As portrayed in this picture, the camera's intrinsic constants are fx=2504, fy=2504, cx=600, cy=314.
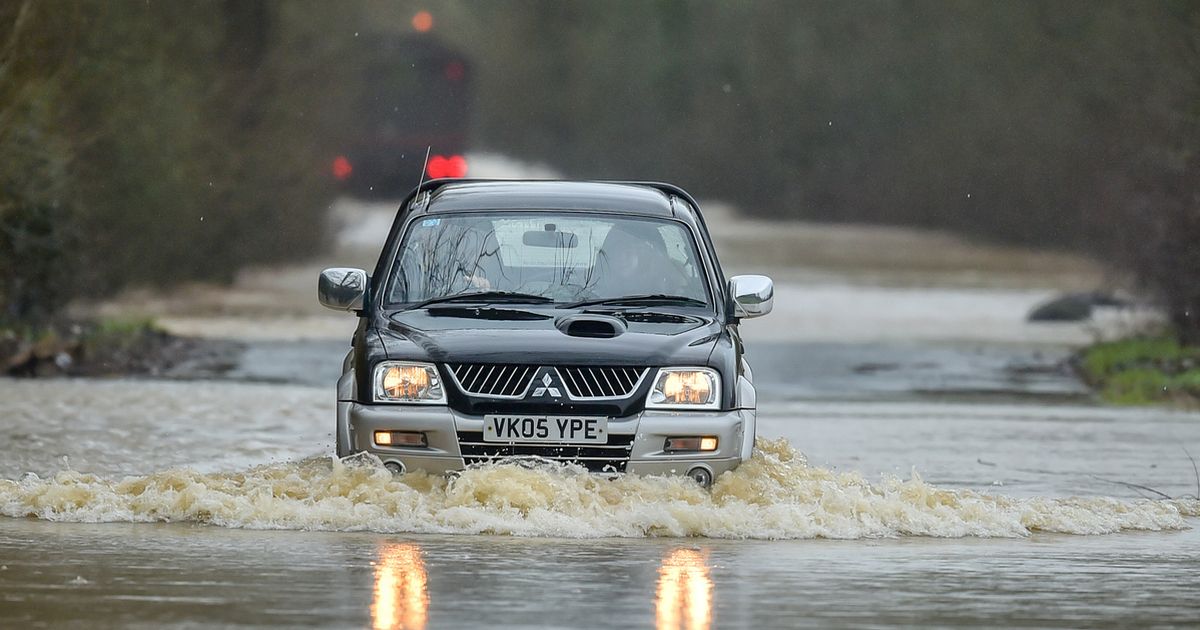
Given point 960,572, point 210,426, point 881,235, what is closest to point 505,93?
point 881,235

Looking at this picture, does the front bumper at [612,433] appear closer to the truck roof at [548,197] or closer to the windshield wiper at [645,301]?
the windshield wiper at [645,301]

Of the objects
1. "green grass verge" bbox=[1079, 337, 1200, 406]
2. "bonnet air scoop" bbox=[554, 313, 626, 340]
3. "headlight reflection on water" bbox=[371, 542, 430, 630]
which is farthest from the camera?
"green grass verge" bbox=[1079, 337, 1200, 406]

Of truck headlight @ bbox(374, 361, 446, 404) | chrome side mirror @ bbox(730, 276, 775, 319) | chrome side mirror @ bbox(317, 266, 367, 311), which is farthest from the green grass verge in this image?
truck headlight @ bbox(374, 361, 446, 404)

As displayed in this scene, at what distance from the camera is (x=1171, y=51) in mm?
27516

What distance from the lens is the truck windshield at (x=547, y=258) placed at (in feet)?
40.5

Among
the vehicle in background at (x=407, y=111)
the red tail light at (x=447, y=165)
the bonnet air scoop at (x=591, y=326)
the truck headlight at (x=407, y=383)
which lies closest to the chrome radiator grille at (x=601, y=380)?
the bonnet air scoop at (x=591, y=326)

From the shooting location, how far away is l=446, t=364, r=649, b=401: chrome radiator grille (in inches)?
444

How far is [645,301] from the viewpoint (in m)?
12.2

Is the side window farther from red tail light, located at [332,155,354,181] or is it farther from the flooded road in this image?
red tail light, located at [332,155,354,181]

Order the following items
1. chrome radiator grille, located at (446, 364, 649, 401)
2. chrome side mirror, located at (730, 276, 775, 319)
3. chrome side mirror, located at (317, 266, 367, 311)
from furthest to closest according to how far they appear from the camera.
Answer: chrome side mirror, located at (730, 276, 775, 319) → chrome side mirror, located at (317, 266, 367, 311) → chrome radiator grille, located at (446, 364, 649, 401)

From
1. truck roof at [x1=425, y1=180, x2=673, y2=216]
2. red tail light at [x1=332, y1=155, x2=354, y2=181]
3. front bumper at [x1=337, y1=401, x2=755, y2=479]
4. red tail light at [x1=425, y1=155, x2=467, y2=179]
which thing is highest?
red tail light at [x1=425, y1=155, x2=467, y2=179]

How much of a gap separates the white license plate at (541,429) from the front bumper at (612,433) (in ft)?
0.20

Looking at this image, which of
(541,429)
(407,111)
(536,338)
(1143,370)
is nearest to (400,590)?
(541,429)

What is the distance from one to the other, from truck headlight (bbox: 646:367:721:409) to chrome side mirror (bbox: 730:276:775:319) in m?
0.83
